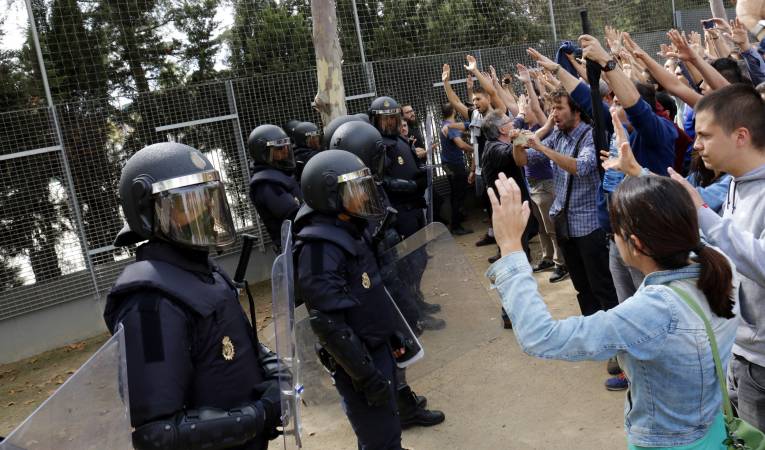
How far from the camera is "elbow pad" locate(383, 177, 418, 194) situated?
21.4 feet

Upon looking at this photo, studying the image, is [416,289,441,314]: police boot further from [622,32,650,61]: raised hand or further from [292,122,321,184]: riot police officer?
[292,122,321,184]: riot police officer

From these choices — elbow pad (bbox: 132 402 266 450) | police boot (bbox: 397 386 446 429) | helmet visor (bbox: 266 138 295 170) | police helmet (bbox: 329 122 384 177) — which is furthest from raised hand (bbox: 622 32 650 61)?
helmet visor (bbox: 266 138 295 170)

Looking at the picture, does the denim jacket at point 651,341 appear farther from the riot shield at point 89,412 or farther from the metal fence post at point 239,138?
the metal fence post at point 239,138

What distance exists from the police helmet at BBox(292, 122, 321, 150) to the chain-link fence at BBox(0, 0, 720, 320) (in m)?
0.96

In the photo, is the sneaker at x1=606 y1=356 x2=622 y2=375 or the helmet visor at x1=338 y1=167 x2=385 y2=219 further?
the sneaker at x1=606 y1=356 x2=622 y2=375

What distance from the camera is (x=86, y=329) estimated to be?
25.6ft

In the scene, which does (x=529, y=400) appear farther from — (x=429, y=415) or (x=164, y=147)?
(x=164, y=147)

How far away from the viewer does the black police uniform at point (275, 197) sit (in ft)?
20.9

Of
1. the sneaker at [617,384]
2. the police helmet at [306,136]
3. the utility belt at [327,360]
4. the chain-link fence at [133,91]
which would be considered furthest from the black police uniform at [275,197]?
the sneaker at [617,384]

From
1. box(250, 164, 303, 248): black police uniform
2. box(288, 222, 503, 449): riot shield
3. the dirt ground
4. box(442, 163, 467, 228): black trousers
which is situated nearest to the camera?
box(288, 222, 503, 449): riot shield

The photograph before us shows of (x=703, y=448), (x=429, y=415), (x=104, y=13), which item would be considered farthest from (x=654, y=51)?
(x=703, y=448)

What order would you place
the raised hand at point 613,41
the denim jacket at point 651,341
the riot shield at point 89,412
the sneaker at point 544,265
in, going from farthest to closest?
the sneaker at point 544,265 → the raised hand at point 613,41 → the denim jacket at point 651,341 → the riot shield at point 89,412

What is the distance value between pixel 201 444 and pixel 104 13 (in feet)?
23.7

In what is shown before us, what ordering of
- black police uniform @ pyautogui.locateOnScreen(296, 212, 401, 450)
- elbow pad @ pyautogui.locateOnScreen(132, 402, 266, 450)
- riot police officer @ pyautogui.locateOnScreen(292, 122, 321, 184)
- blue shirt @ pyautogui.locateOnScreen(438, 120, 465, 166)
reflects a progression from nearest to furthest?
elbow pad @ pyautogui.locateOnScreen(132, 402, 266, 450), black police uniform @ pyautogui.locateOnScreen(296, 212, 401, 450), riot police officer @ pyautogui.locateOnScreen(292, 122, 321, 184), blue shirt @ pyautogui.locateOnScreen(438, 120, 465, 166)
